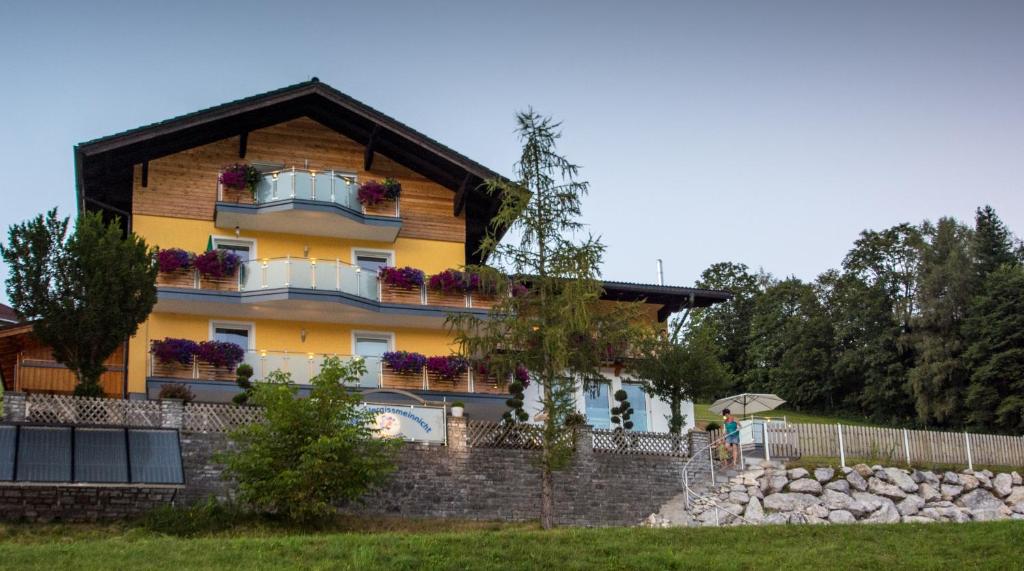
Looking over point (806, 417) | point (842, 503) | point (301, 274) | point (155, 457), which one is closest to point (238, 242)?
point (301, 274)

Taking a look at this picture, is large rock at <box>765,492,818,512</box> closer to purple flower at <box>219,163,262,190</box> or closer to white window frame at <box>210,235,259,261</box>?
white window frame at <box>210,235,259,261</box>

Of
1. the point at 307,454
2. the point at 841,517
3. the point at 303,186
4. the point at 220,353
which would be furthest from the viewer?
the point at 303,186

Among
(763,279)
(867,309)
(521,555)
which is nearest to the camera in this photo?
(521,555)

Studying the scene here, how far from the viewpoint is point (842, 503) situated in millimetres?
29672

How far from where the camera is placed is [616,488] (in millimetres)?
30375

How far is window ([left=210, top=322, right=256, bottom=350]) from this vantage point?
34312 millimetres

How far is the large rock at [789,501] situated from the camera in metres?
29.2

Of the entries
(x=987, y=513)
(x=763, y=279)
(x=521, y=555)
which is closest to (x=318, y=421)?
(x=521, y=555)

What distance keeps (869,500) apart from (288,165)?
1743 centimetres

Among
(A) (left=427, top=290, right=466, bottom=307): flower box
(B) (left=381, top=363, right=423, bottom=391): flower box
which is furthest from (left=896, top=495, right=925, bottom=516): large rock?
(A) (left=427, top=290, right=466, bottom=307): flower box

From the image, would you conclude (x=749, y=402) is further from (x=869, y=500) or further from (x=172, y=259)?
(x=172, y=259)

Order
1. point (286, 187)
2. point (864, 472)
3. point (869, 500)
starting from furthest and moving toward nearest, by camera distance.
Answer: point (286, 187)
point (864, 472)
point (869, 500)

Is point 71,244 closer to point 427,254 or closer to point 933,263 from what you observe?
point 427,254

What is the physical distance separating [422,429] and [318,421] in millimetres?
4580
